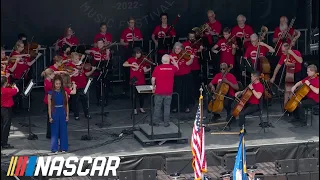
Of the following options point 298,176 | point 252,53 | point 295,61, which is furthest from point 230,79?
point 298,176

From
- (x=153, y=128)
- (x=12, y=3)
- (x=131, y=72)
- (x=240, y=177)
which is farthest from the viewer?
(x=12, y=3)

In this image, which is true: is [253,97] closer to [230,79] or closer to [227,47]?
[230,79]

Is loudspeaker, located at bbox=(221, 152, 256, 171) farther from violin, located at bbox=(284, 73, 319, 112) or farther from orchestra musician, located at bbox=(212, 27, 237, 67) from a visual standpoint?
orchestra musician, located at bbox=(212, 27, 237, 67)

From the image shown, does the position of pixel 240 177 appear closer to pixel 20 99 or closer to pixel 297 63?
pixel 297 63

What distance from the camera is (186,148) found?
897 inches

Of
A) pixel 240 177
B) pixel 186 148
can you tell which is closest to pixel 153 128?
pixel 186 148

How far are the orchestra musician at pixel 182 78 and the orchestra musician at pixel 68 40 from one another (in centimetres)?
295

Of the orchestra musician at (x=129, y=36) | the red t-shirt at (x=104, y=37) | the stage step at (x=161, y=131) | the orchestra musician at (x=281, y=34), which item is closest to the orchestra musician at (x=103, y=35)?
the red t-shirt at (x=104, y=37)

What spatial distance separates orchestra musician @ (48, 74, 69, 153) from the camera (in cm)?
2209

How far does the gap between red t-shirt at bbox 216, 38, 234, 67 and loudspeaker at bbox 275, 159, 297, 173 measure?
4088 mm

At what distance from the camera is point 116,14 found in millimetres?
28453

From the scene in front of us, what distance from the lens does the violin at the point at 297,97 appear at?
2367 centimetres

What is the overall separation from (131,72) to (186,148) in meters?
3.02

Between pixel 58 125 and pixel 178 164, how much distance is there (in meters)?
2.80
